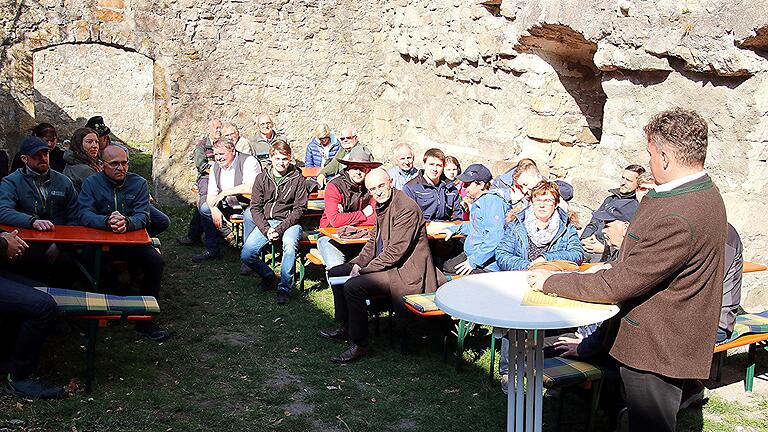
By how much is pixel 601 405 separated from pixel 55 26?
7.85 metres

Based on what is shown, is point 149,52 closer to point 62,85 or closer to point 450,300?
point 62,85

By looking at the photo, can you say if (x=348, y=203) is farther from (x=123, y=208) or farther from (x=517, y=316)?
(x=517, y=316)

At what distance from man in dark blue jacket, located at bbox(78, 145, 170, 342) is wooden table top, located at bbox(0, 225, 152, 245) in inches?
3.5

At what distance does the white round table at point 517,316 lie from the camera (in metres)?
2.60

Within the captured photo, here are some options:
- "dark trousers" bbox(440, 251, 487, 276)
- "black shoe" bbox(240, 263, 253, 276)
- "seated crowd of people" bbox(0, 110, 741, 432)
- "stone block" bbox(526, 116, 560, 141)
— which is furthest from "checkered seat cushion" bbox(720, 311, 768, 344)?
"black shoe" bbox(240, 263, 253, 276)

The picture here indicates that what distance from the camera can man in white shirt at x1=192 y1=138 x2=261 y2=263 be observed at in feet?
23.8

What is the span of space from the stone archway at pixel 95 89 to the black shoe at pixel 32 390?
34.0ft

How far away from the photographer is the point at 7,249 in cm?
424

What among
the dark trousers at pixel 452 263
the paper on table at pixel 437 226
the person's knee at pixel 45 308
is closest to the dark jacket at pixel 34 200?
the person's knee at pixel 45 308

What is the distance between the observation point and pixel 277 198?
6.63 m

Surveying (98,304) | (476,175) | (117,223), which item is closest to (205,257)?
(117,223)

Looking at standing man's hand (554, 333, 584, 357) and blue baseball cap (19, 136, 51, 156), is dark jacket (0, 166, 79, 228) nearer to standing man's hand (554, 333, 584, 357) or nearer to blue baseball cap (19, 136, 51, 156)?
blue baseball cap (19, 136, 51, 156)

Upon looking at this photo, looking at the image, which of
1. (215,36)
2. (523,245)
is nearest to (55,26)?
(215,36)

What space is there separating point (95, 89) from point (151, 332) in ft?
34.0
